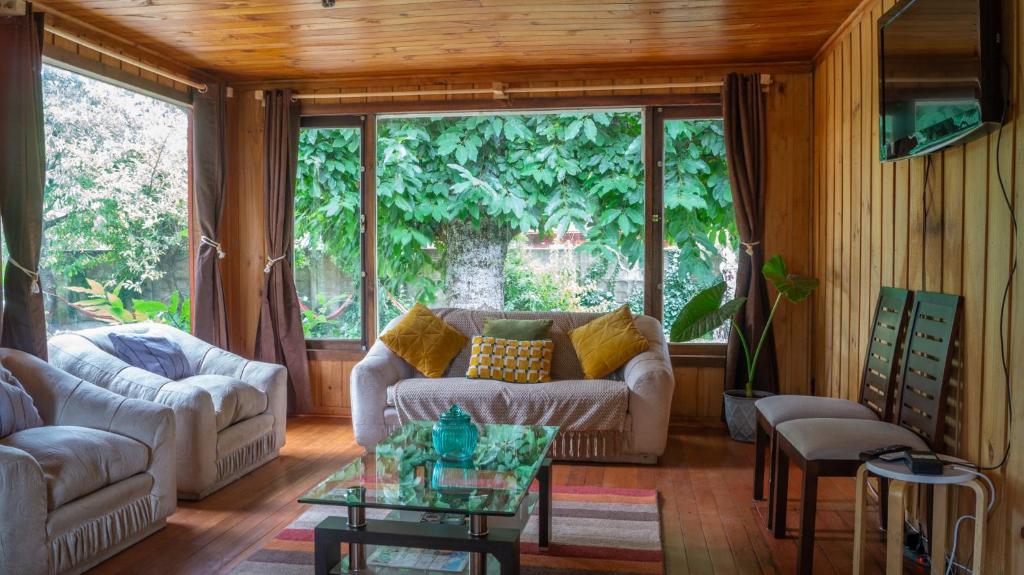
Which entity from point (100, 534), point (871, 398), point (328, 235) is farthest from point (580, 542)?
point (328, 235)

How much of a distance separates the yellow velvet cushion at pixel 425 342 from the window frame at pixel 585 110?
84 cm

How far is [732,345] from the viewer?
16.6ft

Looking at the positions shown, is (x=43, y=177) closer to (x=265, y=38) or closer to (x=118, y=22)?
(x=118, y=22)

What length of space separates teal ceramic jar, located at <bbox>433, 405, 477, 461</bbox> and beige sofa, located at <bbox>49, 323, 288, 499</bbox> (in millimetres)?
1381

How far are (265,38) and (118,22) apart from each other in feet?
2.51

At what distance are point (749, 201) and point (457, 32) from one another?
84.2 inches

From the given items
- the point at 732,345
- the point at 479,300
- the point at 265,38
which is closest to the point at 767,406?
the point at 732,345

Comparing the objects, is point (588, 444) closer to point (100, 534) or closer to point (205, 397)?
point (205, 397)

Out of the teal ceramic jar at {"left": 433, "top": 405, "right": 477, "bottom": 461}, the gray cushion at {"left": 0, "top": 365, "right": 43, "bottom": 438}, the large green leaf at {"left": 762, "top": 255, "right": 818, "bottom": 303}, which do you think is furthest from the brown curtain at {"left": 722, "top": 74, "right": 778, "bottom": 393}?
the gray cushion at {"left": 0, "top": 365, "right": 43, "bottom": 438}

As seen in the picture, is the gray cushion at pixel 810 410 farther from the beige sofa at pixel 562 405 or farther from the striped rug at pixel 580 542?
the beige sofa at pixel 562 405

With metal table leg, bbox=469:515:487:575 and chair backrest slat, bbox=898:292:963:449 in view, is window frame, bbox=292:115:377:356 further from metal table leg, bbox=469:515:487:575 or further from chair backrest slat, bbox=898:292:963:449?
chair backrest slat, bbox=898:292:963:449

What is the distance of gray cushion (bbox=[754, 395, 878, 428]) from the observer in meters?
3.32

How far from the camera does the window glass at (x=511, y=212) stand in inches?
212

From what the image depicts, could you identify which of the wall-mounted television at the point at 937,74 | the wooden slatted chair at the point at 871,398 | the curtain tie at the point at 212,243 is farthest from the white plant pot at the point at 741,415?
the curtain tie at the point at 212,243
